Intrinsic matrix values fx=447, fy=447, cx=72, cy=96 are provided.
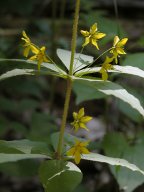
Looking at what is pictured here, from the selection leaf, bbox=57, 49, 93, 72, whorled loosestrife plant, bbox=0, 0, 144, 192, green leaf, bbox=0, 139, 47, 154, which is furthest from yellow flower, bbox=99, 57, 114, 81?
green leaf, bbox=0, 139, 47, 154

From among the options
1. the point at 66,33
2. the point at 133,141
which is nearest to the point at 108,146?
the point at 133,141

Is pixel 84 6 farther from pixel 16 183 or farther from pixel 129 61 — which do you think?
pixel 16 183

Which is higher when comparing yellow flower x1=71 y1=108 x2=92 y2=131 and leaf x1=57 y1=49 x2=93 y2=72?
leaf x1=57 y1=49 x2=93 y2=72

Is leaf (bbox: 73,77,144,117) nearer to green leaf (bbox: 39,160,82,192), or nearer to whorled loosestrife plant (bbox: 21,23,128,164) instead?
whorled loosestrife plant (bbox: 21,23,128,164)

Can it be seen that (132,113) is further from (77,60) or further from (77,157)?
(77,157)

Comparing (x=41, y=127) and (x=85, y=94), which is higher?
(x=85, y=94)

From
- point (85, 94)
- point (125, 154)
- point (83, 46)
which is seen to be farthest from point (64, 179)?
point (85, 94)

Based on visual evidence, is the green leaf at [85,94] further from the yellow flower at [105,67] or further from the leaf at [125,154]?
the yellow flower at [105,67]

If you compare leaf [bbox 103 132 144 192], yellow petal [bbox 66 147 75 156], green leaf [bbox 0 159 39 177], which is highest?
yellow petal [bbox 66 147 75 156]
